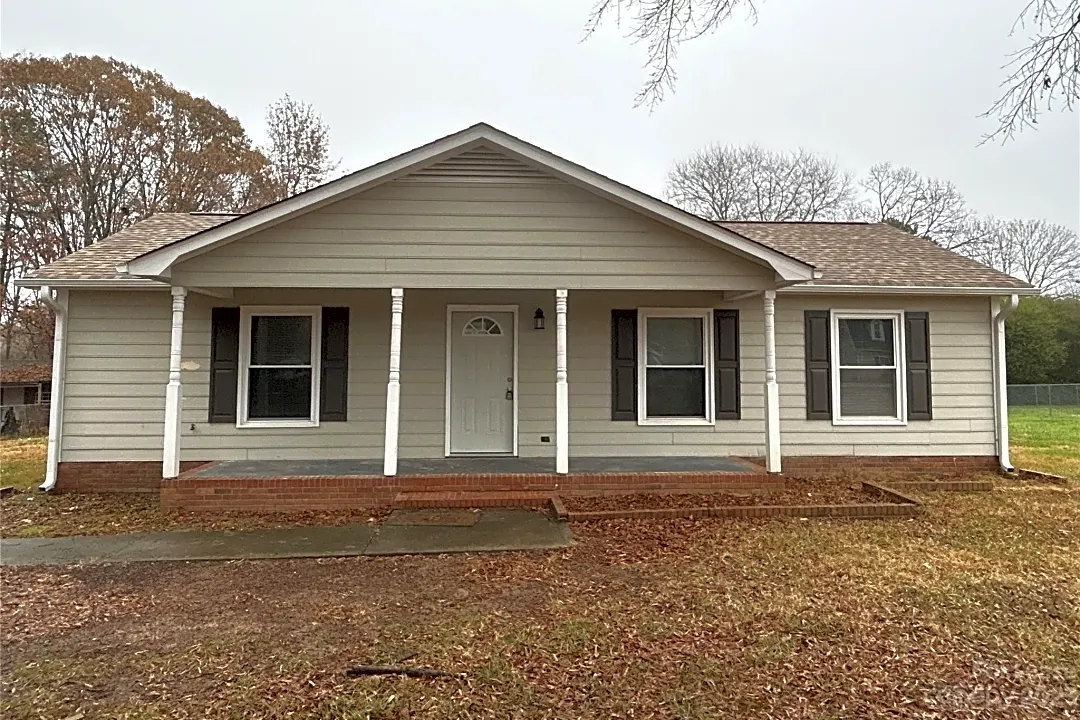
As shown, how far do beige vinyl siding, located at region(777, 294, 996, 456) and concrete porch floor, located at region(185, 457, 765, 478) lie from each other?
1.30 metres

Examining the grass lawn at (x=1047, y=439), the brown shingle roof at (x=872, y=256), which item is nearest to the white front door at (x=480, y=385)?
the brown shingle roof at (x=872, y=256)

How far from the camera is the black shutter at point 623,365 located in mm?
7887

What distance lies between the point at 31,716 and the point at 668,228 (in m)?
6.27

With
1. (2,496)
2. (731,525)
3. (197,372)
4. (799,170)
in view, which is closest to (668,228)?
(731,525)

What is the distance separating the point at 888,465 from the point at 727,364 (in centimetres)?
255

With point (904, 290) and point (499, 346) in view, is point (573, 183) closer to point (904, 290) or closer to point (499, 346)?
point (499, 346)

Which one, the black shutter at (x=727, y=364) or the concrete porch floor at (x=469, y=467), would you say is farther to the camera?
the black shutter at (x=727, y=364)

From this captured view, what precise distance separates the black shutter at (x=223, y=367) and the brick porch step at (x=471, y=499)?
9.38ft

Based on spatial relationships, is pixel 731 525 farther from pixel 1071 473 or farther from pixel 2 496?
pixel 2 496

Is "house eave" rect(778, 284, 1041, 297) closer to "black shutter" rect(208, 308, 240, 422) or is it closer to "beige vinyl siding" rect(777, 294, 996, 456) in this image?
"beige vinyl siding" rect(777, 294, 996, 456)

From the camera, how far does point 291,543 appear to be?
5.11m

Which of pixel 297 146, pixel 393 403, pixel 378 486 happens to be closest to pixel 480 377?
pixel 393 403

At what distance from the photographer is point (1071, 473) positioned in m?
8.30

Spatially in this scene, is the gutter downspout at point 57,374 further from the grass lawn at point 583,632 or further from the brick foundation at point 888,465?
the brick foundation at point 888,465
